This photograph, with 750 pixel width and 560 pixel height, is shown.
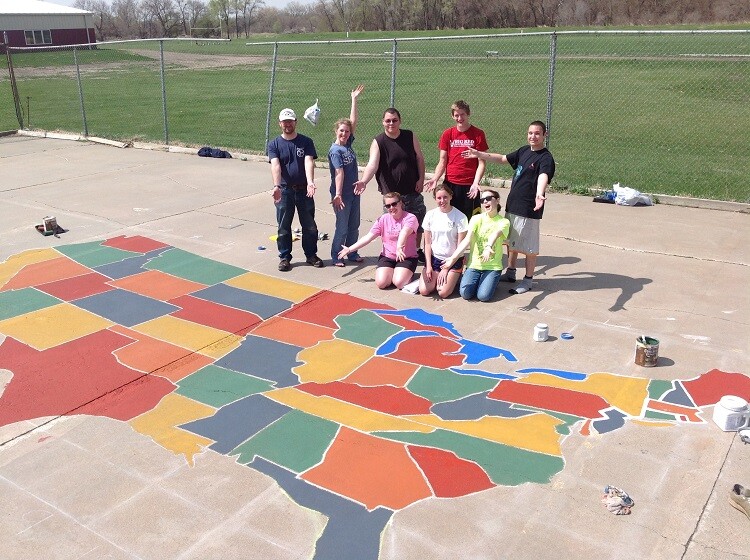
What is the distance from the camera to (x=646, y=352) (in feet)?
18.6

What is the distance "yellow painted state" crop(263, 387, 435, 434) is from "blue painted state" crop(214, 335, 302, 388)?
20 cm

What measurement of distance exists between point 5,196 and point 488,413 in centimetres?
938

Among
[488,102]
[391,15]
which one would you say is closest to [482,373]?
[488,102]

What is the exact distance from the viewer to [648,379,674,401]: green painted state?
17.4 feet

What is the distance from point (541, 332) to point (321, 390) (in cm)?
194

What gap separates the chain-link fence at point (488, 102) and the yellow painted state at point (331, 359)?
5.41 meters

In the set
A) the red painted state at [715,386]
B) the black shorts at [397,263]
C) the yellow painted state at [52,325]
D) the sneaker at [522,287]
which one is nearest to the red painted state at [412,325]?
the black shorts at [397,263]

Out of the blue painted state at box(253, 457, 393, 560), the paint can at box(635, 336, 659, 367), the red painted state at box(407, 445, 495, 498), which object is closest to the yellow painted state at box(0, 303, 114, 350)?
the blue painted state at box(253, 457, 393, 560)

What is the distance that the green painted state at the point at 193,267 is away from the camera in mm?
7926

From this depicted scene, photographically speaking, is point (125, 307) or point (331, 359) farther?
point (125, 307)

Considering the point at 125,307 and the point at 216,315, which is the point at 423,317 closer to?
the point at 216,315

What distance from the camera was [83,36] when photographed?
68188 mm

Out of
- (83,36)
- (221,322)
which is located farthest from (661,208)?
(83,36)

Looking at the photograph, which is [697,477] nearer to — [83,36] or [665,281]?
[665,281]
